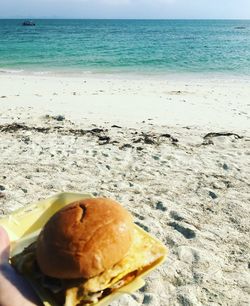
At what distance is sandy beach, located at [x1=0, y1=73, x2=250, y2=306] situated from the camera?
169 inches

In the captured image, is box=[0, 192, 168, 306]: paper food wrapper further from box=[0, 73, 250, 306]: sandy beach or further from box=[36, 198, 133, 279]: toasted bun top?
box=[0, 73, 250, 306]: sandy beach

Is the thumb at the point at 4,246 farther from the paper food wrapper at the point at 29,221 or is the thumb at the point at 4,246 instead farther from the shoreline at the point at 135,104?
the shoreline at the point at 135,104

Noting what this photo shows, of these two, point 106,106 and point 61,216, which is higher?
point 61,216

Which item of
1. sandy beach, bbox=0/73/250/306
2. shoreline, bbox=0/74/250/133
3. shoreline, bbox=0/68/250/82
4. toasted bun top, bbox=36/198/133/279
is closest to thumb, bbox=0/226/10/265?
Result: toasted bun top, bbox=36/198/133/279

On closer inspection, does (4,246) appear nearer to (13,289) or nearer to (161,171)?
(13,289)

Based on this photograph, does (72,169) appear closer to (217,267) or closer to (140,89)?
(217,267)

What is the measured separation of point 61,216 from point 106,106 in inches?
370

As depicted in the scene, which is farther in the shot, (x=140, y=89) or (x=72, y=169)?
(x=140, y=89)

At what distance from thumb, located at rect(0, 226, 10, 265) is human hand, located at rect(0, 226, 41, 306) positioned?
31mm

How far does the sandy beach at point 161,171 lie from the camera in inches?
169

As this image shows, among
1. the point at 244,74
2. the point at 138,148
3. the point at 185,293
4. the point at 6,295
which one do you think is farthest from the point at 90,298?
the point at 244,74

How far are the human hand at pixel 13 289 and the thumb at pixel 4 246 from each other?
31mm

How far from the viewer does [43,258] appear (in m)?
2.79

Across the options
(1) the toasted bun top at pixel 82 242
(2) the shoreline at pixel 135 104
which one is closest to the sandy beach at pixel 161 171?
(2) the shoreline at pixel 135 104
